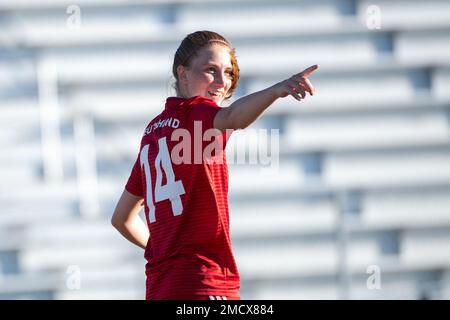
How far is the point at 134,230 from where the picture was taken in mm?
1795

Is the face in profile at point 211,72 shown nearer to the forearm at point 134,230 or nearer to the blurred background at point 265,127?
the forearm at point 134,230

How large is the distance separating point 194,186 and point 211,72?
194 millimetres

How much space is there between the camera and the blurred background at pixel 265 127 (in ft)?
11.2

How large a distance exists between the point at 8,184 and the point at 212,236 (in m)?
2.07

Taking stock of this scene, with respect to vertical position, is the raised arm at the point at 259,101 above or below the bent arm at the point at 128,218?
above

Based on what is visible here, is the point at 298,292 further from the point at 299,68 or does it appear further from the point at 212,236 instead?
the point at 212,236

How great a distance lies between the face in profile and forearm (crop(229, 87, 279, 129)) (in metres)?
0.17

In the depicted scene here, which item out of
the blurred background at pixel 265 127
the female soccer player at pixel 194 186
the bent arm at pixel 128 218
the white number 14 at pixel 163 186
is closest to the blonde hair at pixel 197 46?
the female soccer player at pixel 194 186

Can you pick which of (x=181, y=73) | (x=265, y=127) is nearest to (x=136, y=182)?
(x=181, y=73)

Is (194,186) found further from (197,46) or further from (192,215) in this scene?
(197,46)

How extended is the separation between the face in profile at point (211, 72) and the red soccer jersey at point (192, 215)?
52 mm

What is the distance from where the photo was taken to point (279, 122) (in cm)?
371

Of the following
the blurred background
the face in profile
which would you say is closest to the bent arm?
the face in profile

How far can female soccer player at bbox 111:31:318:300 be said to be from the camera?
1.54 m
